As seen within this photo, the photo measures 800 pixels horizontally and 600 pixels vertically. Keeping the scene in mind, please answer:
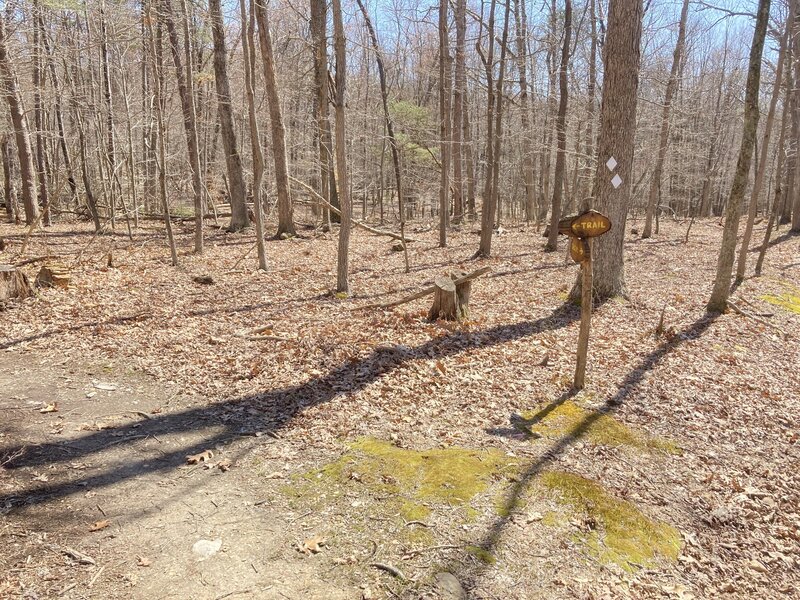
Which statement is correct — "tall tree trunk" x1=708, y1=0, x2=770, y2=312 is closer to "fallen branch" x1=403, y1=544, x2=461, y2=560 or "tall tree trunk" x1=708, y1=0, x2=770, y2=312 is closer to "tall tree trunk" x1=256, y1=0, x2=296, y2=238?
"fallen branch" x1=403, y1=544, x2=461, y2=560

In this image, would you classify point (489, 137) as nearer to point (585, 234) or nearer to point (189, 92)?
point (189, 92)

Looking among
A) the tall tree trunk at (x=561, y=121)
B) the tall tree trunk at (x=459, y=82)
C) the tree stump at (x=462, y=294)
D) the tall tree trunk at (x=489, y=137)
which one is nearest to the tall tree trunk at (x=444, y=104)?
the tall tree trunk at (x=459, y=82)

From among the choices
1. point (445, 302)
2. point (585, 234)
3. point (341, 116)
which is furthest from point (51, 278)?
point (585, 234)

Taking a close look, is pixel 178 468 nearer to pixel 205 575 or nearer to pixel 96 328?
pixel 205 575

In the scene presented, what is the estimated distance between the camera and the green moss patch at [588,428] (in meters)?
4.86

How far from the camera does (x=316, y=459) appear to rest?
4531 mm

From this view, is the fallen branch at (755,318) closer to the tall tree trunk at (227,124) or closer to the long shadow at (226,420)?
the long shadow at (226,420)

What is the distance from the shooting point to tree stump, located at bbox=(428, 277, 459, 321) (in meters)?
7.84

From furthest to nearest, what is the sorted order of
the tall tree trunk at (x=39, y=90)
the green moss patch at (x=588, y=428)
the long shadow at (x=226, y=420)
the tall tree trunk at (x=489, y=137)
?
the tall tree trunk at (x=39, y=90), the tall tree trunk at (x=489, y=137), the green moss patch at (x=588, y=428), the long shadow at (x=226, y=420)

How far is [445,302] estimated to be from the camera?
311 inches

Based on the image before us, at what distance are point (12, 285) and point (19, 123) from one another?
872 centimetres

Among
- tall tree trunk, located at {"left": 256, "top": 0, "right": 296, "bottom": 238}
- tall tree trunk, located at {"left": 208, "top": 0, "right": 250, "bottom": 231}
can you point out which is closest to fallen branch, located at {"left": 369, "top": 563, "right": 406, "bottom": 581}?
tall tree trunk, located at {"left": 256, "top": 0, "right": 296, "bottom": 238}

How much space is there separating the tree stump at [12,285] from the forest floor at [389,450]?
9.5 inches

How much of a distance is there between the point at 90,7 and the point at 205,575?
15.9 metres
